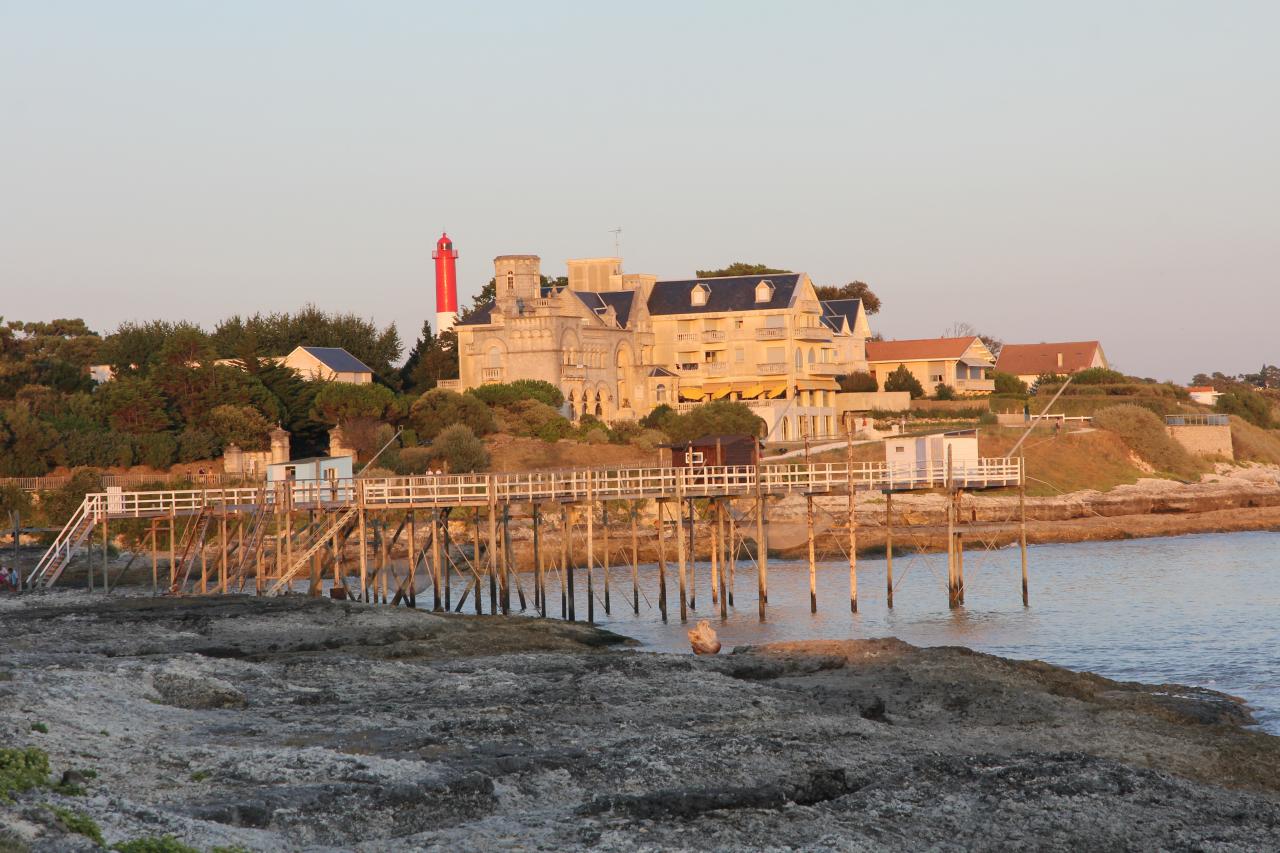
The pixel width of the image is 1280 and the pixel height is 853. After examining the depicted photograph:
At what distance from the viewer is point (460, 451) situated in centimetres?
7400

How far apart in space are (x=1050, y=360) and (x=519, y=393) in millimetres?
57282

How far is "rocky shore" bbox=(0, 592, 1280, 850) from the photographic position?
678 inches

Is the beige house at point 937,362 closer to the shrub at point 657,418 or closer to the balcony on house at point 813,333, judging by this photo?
the balcony on house at point 813,333

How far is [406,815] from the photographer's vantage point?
17.5 m

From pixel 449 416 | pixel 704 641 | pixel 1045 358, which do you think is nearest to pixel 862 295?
pixel 1045 358

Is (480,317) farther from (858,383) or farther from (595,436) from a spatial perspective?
(858,383)

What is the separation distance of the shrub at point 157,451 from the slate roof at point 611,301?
2745cm

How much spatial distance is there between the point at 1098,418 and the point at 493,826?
80.5m

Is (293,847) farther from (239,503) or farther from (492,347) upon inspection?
(492,347)

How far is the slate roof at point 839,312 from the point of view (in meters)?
106

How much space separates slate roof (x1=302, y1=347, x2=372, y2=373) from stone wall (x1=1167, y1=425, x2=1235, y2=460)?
47.7 meters

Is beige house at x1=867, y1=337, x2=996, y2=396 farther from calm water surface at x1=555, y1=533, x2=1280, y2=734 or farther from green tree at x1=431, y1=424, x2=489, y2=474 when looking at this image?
calm water surface at x1=555, y1=533, x2=1280, y2=734

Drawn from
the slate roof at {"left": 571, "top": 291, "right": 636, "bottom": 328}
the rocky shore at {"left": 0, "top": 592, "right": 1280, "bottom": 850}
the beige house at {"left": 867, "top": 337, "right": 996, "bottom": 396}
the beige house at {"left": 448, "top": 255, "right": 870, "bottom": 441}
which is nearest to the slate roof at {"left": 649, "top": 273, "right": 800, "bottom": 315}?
the beige house at {"left": 448, "top": 255, "right": 870, "bottom": 441}

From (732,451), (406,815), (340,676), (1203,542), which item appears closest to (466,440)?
(732,451)
